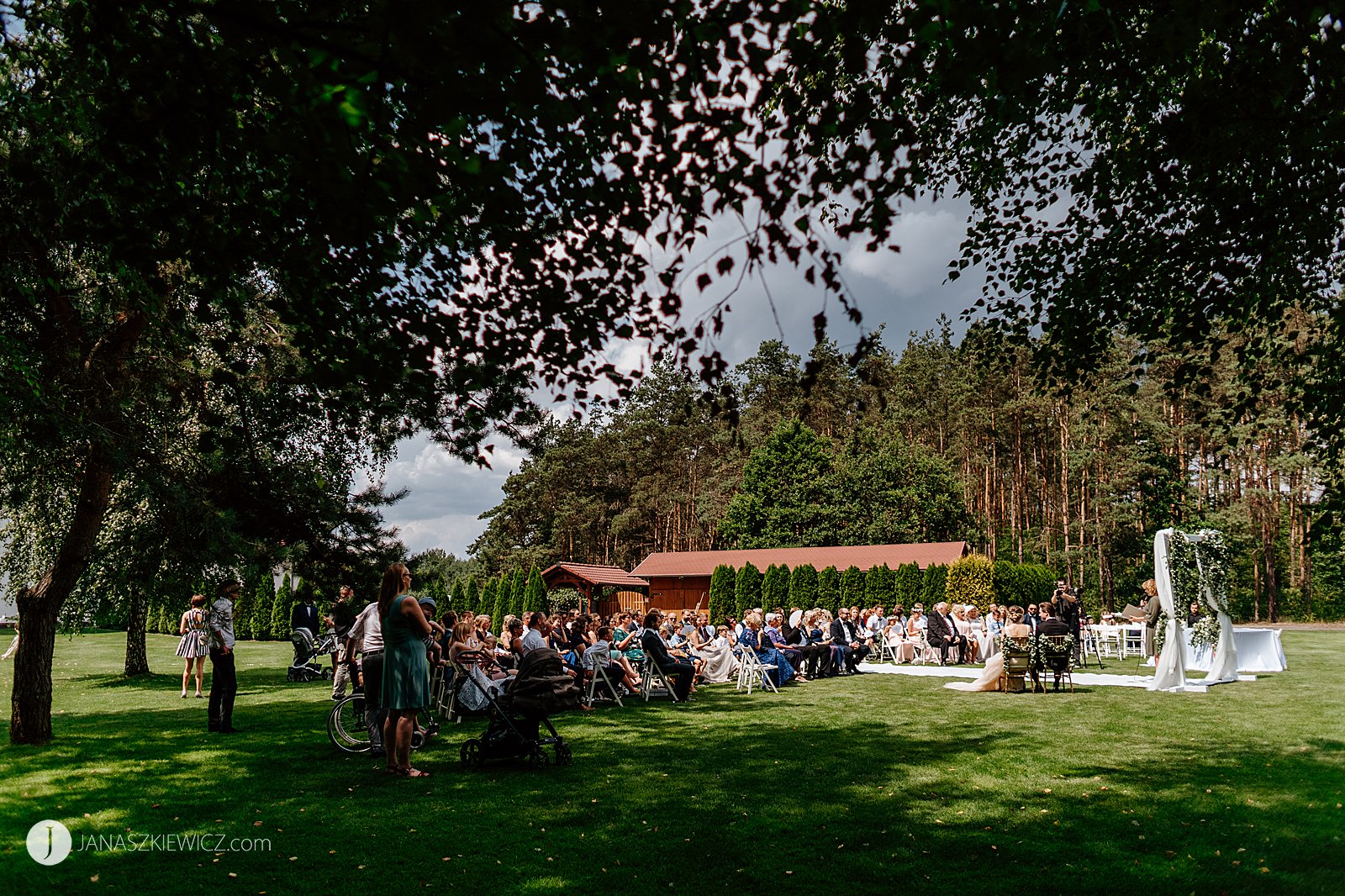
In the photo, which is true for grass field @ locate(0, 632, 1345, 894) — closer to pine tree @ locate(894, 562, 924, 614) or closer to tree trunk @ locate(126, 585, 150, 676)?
tree trunk @ locate(126, 585, 150, 676)

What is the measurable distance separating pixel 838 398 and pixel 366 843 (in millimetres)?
53247

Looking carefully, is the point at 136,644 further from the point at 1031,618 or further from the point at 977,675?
the point at 1031,618

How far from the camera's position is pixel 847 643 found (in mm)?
18047

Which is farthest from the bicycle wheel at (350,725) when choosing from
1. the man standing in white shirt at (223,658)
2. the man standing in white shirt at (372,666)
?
the man standing in white shirt at (223,658)

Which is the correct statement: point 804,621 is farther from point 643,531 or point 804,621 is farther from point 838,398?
point 643,531

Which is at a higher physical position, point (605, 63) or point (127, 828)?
point (605, 63)

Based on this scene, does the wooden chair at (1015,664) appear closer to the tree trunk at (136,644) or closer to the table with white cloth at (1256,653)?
the table with white cloth at (1256,653)

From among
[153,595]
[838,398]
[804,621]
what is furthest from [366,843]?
[838,398]

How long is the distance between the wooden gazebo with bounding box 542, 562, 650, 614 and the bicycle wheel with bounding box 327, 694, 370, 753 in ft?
99.4

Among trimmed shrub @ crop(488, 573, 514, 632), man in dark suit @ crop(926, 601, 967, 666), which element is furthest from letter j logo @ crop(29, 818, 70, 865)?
trimmed shrub @ crop(488, 573, 514, 632)

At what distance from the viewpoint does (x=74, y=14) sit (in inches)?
202

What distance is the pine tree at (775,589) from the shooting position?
32.8 meters

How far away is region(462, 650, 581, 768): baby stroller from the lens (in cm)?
763

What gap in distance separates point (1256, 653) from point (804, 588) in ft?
56.0
